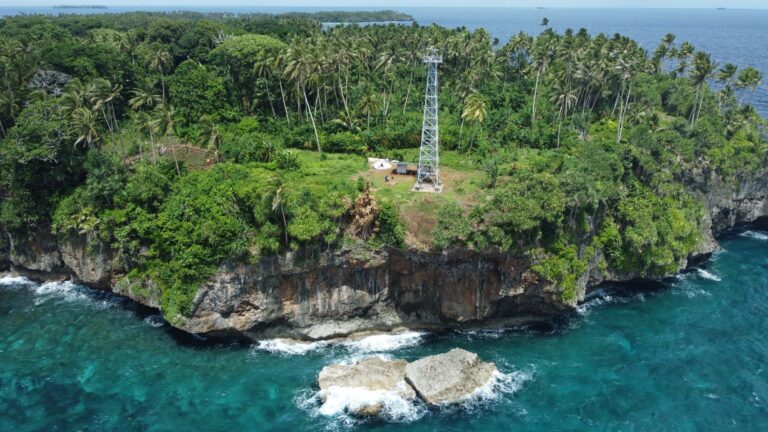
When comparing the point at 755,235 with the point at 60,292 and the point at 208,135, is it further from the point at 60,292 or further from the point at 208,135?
the point at 60,292

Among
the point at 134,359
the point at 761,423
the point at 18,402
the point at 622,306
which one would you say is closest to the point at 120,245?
the point at 134,359

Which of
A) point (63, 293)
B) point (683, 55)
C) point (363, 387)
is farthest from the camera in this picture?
point (683, 55)

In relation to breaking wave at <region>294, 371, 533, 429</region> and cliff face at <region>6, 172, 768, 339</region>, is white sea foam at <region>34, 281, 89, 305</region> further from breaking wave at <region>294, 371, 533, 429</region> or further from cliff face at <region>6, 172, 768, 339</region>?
breaking wave at <region>294, 371, 533, 429</region>

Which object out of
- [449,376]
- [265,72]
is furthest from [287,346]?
[265,72]

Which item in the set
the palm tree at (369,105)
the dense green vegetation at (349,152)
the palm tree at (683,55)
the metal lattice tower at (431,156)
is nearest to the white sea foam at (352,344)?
the dense green vegetation at (349,152)

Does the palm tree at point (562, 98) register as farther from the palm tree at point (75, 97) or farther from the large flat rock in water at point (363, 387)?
the palm tree at point (75, 97)

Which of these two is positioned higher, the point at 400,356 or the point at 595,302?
the point at 595,302
